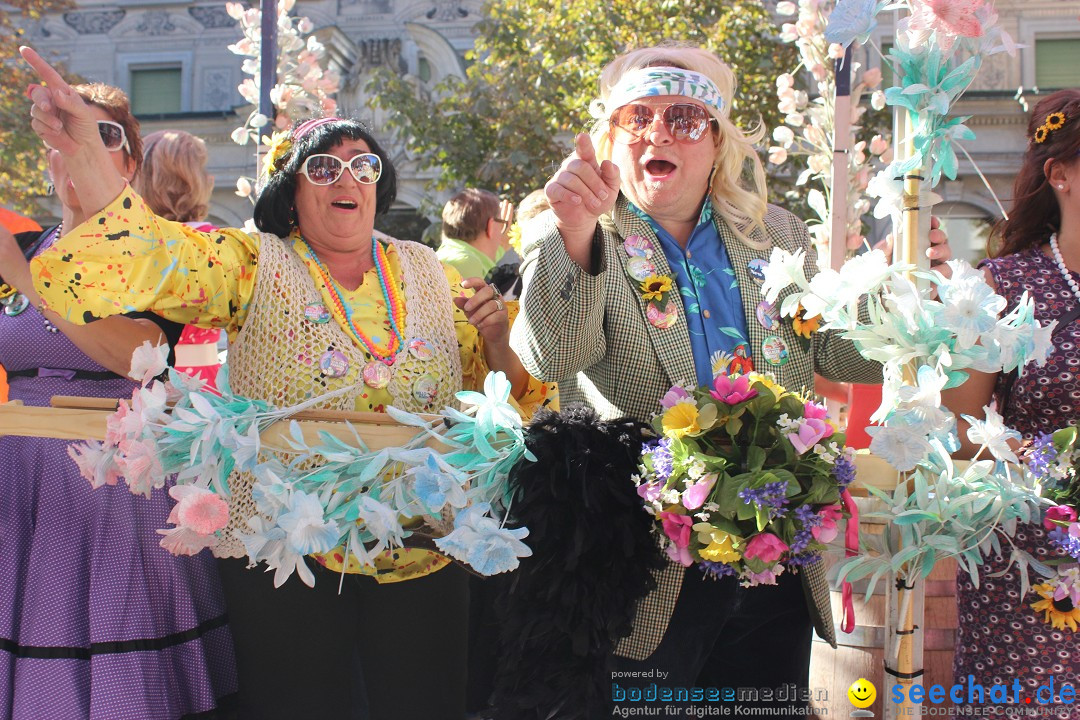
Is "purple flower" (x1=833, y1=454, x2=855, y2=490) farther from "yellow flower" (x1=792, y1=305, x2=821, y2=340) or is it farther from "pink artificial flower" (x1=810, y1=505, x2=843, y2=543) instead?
"yellow flower" (x1=792, y1=305, x2=821, y2=340)

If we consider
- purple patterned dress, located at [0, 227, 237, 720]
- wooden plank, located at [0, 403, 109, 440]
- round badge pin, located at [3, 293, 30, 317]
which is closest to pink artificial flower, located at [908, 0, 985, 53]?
wooden plank, located at [0, 403, 109, 440]

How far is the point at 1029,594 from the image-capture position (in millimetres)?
2184

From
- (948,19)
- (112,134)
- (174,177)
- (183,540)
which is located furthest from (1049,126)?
(174,177)

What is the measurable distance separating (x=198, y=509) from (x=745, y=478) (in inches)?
38.8

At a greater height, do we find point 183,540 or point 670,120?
point 670,120

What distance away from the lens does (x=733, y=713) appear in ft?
6.86

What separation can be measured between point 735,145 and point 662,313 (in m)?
0.46

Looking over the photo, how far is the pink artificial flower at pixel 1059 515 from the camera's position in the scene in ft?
6.20

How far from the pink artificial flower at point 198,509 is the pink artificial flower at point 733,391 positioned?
0.93 metres

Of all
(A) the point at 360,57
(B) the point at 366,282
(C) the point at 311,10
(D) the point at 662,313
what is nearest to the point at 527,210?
(B) the point at 366,282

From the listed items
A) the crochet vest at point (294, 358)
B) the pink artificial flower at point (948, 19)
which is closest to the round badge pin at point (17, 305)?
the crochet vest at point (294, 358)

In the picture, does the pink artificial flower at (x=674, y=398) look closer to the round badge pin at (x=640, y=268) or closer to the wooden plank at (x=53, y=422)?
the round badge pin at (x=640, y=268)

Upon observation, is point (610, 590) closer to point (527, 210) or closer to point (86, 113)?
point (86, 113)

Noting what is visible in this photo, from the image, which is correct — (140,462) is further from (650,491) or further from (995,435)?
(995,435)
